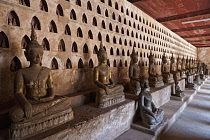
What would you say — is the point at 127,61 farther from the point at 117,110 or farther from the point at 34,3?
the point at 34,3

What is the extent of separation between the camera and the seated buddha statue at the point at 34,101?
7.79 ft

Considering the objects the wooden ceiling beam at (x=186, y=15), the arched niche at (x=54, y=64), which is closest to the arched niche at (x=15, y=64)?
the arched niche at (x=54, y=64)

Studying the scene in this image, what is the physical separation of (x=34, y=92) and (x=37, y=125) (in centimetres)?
70

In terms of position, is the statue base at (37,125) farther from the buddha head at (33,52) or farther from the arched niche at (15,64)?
the arched niche at (15,64)

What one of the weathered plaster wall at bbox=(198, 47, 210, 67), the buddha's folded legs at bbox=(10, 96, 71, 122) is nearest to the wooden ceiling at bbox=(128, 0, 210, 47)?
the buddha's folded legs at bbox=(10, 96, 71, 122)

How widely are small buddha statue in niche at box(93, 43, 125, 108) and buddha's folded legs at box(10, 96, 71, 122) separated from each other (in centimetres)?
105

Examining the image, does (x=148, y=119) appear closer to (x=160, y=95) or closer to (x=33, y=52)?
(x=160, y=95)

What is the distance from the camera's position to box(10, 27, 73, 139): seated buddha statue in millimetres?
2375

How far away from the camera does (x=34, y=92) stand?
2951mm

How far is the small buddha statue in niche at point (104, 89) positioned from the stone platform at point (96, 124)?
0.17 metres

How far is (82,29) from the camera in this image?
16.2 feet

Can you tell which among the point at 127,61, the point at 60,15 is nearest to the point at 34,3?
the point at 60,15

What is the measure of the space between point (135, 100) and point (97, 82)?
1.39 meters

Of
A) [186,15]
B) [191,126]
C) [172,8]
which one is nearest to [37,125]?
[191,126]
